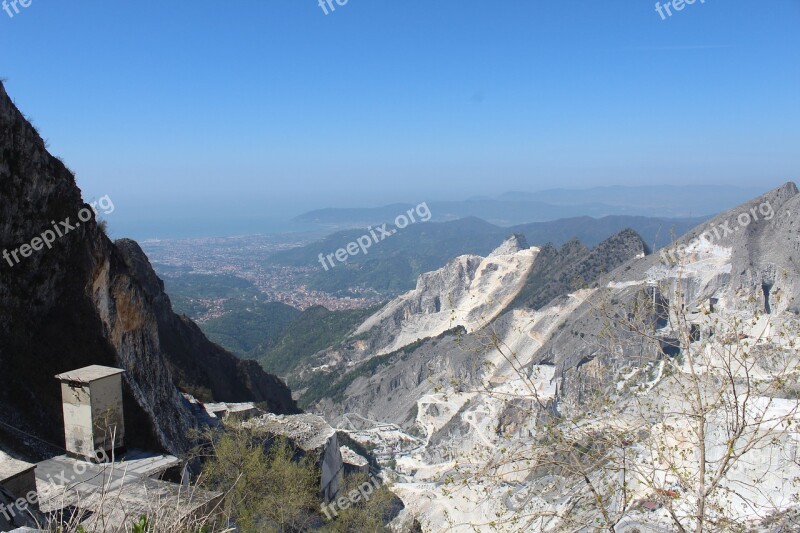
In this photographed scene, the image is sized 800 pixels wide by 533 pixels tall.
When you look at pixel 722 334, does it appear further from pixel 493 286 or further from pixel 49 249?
pixel 493 286

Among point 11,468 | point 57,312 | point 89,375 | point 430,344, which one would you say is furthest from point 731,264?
point 11,468

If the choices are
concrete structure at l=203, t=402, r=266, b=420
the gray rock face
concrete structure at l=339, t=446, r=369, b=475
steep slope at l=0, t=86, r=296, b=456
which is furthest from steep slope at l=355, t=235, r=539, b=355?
steep slope at l=0, t=86, r=296, b=456

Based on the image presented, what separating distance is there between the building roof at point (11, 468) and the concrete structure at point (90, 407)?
127cm

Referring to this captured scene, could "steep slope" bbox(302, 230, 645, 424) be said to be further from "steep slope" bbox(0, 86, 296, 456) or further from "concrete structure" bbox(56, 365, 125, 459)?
"concrete structure" bbox(56, 365, 125, 459)

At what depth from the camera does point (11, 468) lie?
6840 mm

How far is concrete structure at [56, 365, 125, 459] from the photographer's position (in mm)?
8258

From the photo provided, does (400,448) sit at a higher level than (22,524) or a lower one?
lower

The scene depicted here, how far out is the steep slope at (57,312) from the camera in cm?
1105

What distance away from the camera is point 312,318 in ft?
360

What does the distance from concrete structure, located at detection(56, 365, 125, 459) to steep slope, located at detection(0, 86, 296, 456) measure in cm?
150

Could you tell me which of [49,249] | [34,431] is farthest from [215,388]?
[34,431]

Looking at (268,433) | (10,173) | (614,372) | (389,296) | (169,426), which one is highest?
(10,173)

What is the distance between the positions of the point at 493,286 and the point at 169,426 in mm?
79228

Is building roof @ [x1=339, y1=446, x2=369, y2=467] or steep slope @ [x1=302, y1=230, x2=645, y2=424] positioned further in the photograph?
steep slope @ [x1=302, y1=230, x2=645, y2=424]
